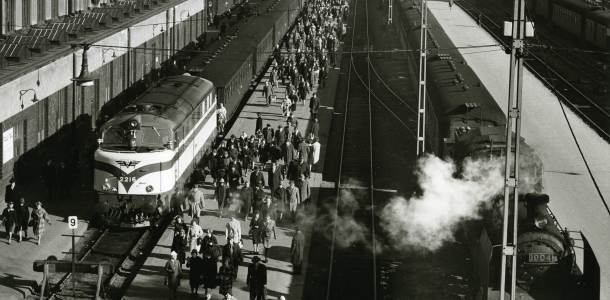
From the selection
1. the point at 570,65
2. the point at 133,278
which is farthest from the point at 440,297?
the point at 570,65

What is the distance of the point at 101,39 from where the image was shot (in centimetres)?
4253

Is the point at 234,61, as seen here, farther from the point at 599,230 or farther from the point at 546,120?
the point at 599,230

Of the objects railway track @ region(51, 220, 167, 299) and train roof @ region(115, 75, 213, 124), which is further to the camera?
train roof @ region(115, 75, 213, 124)

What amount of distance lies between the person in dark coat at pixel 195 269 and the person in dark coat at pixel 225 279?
19.1 inches

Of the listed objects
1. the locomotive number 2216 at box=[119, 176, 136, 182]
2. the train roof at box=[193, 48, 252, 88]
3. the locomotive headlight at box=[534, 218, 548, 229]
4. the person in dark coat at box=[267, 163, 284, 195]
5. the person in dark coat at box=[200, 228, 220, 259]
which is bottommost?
the person in dark coat at box=[200, 228, 220, 259]

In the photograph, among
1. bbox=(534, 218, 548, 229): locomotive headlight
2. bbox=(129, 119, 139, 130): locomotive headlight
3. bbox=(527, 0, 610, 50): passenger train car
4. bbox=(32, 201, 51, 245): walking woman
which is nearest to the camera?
bbox=(534, 218, 548, 229): locomotive headlight

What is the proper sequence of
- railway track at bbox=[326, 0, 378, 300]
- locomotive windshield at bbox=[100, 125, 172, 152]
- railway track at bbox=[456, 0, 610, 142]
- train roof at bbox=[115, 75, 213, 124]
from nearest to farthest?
railway track at bbox=[326, 0, 378, 300], locomotive windshield at bbox=[100, 125, 172, 152], train roof at bbox=[115, 75, 213, 124], railway track at bbox=[456, 0, 610, 142]

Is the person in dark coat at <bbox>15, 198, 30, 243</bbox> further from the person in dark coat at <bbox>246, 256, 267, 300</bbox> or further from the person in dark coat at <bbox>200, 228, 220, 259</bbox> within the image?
the person in dark coat at <bbox>246, 256, 267, 300</bbox>

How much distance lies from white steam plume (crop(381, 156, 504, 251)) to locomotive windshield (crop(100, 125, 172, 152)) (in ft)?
22.8

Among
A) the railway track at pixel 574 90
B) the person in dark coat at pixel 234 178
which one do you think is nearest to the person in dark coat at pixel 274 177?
the person in dark coat at pixel 234 178

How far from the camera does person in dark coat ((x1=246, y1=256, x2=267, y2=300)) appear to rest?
23297 millimetres

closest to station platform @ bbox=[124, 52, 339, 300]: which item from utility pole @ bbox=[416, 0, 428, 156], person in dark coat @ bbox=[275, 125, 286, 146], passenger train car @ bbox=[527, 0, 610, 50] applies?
person in dark coat @ bbox=[275, 125, 286, 146]

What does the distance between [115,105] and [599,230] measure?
23.8 meters

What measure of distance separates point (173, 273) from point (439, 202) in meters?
8.33
